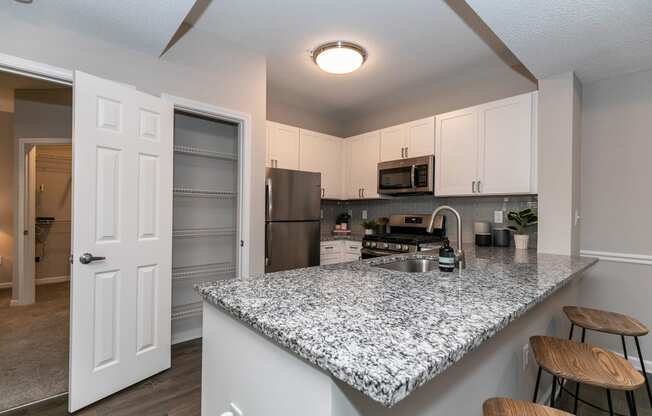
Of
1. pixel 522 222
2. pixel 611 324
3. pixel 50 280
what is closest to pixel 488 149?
pixel 522 222

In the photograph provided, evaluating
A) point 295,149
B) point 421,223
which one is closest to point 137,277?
point 295,149

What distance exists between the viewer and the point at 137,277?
2234mm

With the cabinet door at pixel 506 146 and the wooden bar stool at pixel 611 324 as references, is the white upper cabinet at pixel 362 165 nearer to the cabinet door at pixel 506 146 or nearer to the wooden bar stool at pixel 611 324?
the cabinet door at pixel 506 146

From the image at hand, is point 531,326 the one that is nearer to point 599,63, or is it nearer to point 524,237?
point 524,237

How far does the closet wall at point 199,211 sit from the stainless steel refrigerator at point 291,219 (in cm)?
38

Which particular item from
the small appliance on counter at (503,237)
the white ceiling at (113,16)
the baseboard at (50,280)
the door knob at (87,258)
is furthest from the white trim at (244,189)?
the baseboard at (50,280)

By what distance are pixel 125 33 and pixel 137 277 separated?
66.3 inches

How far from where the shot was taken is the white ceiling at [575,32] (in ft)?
5.73

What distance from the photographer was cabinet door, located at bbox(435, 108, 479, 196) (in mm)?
3189

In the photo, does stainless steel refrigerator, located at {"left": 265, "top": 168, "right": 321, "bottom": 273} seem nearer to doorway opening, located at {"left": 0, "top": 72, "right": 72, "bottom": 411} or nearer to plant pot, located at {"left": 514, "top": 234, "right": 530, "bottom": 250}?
doorway opening, located at {"left": 0, "top": 72, "right": 72, "bottom": 411}

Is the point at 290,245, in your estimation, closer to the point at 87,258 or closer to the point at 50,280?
the point at 87,258

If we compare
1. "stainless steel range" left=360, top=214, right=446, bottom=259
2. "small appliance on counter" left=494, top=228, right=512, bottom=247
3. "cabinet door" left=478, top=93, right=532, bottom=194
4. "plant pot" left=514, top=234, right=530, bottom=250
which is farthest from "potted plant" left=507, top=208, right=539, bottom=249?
"stainless steel range" left=360, top=214, right=446, bottom=259

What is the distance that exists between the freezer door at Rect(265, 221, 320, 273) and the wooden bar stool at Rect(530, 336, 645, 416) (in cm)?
229

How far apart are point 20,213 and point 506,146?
565 cm
